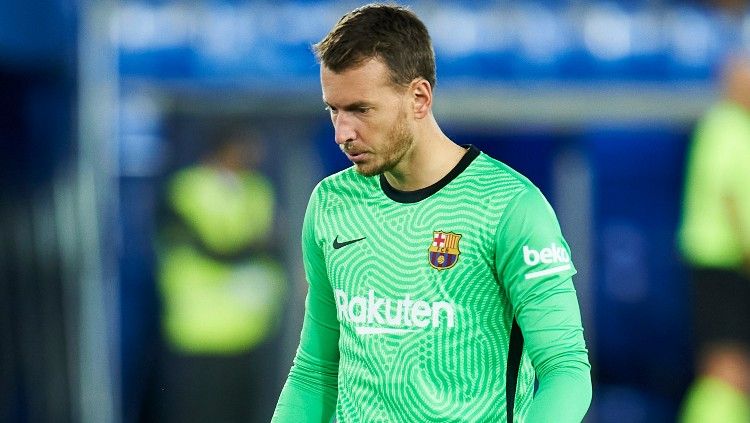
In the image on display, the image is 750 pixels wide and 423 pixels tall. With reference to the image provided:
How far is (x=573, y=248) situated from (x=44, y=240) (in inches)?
113

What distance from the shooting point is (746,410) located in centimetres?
708

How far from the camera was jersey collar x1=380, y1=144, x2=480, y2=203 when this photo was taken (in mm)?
3225

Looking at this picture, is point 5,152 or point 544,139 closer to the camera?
point 5,152

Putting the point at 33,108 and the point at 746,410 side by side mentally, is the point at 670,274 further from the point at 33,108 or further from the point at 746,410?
the point at 33,108

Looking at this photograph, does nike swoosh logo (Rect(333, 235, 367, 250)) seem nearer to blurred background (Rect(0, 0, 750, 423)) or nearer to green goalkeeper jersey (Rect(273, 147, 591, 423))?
green goalkeeper jersey (Rect(273, 147, 591, 423))

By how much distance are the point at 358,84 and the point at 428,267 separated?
0.41 metres

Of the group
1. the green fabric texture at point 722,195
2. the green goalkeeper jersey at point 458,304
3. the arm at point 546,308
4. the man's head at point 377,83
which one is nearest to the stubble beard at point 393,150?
the man's head at point 377,83

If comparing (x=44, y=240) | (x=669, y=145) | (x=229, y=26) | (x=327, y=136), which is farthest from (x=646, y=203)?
(x=44, y=240)

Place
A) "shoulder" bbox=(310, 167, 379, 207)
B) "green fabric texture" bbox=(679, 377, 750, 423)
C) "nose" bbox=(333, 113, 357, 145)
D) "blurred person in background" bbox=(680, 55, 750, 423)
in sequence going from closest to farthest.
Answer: "nose" bbox=(333, 113, 357, 145) < "shoulder" bbox=(310, 167, 379, 207) < "blurred person in background" bbox=(680, 55, 750, 423) < "green fabric texture" bbox=(679, 377, 750, 423)

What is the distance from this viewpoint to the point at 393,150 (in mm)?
3176

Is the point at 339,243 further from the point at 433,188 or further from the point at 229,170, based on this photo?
the point at 229,170

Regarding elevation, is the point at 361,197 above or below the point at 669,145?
above

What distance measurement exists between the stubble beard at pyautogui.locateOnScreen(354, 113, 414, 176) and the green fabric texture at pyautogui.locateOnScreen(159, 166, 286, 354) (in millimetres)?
4820

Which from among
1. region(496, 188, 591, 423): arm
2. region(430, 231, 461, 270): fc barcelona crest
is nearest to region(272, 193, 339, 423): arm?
region(430, 231, 461, 270): fc barcelona crest
